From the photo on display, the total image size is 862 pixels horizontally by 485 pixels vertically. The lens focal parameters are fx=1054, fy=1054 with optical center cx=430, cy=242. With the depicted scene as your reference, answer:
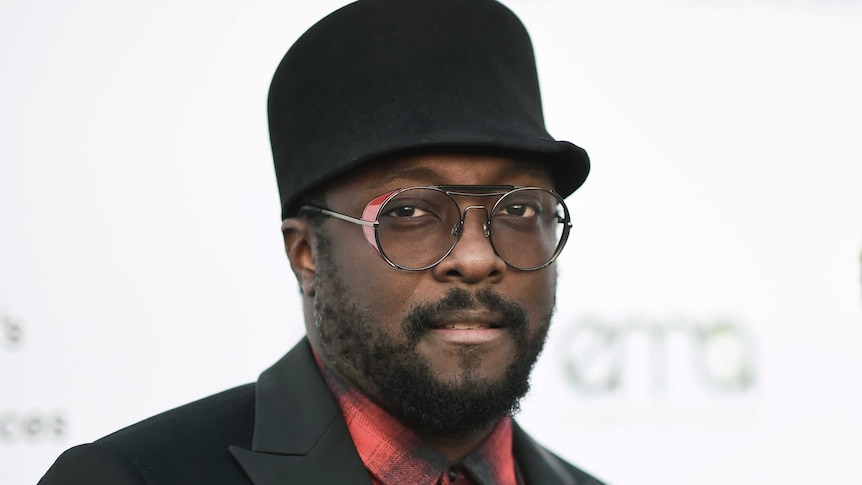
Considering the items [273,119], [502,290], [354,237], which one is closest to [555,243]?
[502,290]

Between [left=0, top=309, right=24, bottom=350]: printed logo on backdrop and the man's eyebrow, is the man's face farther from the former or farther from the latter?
[left=0, top=309, right=24, bottom=350]: printed logo on backdrop

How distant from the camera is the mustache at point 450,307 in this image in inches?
70.1

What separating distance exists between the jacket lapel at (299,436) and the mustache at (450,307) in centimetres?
23

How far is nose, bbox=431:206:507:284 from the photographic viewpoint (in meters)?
1.77

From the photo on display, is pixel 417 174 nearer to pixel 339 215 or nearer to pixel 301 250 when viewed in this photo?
pixel 339 215

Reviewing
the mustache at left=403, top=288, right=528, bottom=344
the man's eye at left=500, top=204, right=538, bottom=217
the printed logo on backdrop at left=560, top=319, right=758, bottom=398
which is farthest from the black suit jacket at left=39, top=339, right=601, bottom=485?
the printed logo on backdrop at left=560, top=319, right=758, bottom=398

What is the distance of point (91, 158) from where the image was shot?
108 inches

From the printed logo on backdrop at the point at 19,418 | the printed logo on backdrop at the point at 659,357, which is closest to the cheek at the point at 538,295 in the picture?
the printed logo on backdrop at the point at 659,357

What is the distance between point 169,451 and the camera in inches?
70.5

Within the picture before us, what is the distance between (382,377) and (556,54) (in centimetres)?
165

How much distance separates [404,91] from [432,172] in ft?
0.51

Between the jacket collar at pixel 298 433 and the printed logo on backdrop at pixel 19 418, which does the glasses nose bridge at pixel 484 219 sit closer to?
the jacket collar at pixel 298 433

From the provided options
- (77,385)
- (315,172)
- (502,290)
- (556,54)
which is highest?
(556,54)

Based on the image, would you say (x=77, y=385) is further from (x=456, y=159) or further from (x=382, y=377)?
(x=456, y=159)
